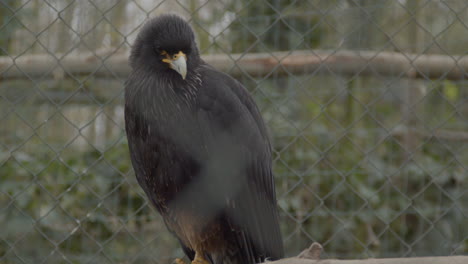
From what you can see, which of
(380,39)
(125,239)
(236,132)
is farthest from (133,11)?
(380,39)

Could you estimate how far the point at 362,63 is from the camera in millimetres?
2729

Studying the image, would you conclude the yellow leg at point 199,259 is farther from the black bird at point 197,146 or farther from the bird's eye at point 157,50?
the bird's eye at point 157,50

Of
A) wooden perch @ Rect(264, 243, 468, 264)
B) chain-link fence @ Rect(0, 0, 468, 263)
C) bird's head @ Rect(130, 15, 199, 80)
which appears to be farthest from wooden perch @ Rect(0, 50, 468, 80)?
wooden perch @ Rect(264, 243, 468, 264)

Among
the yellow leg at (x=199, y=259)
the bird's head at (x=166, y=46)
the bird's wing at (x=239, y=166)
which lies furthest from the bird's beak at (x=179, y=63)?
the yellow leg at (x=199, y=259)

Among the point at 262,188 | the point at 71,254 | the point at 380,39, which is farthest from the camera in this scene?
the point at 380,39

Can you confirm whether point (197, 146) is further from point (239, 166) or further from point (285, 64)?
point (285, 64)

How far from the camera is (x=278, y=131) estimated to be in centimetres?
356

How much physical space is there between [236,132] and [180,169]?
0.88 ft

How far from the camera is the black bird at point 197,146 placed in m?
1.95

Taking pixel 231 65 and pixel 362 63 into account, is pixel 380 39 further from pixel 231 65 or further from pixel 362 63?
pixel 231 65

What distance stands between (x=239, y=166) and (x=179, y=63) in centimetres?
46

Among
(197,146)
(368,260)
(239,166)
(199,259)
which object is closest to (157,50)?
(197,146)

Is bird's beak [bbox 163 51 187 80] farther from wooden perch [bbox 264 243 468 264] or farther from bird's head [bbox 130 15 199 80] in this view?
wooden perch [bbox 264 243 468 264]

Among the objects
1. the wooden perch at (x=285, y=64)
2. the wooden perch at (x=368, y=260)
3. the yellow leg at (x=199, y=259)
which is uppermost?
the wooden perch at (x=285, y=64)
